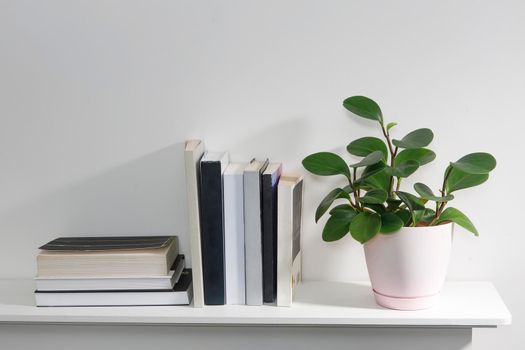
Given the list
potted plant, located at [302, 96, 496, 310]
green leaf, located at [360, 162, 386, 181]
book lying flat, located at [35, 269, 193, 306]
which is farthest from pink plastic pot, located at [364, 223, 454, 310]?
book lying flat, located at [35, 269, 193, 306]

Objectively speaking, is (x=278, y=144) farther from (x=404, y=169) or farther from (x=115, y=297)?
(x=115, y=297)

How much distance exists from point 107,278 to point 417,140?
62cm

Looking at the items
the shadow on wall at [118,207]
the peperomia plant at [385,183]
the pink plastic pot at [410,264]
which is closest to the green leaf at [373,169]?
the peperomia plant at [385,183]

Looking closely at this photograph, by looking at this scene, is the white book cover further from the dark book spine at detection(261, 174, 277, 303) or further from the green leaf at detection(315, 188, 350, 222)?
the green leaf at detection(315, 188, 350, 222)

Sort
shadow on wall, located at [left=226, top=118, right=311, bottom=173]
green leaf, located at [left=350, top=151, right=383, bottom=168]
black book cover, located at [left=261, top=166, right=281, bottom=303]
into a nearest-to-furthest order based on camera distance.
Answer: green leaf, located at [left=350, top=151, right=383, bottom=168]
black book cover, located at [left=261, top=166, right=281, bottom=303]
shadow on wall, located at [left=226, top=118, right=311, bottom=173]

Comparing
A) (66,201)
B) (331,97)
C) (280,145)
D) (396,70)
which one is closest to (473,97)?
(396,70)

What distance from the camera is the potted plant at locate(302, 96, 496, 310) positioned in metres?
1.18

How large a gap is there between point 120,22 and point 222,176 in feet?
1.25

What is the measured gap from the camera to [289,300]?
1.27 metres

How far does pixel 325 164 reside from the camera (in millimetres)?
1258

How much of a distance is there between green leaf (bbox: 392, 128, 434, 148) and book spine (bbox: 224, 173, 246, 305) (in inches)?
11.5

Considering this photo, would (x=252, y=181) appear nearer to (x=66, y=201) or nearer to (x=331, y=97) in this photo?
(x=331, y=97)

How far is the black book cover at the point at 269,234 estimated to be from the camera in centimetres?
124

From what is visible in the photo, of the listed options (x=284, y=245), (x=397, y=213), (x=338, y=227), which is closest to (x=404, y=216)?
(x=397, y=213)
